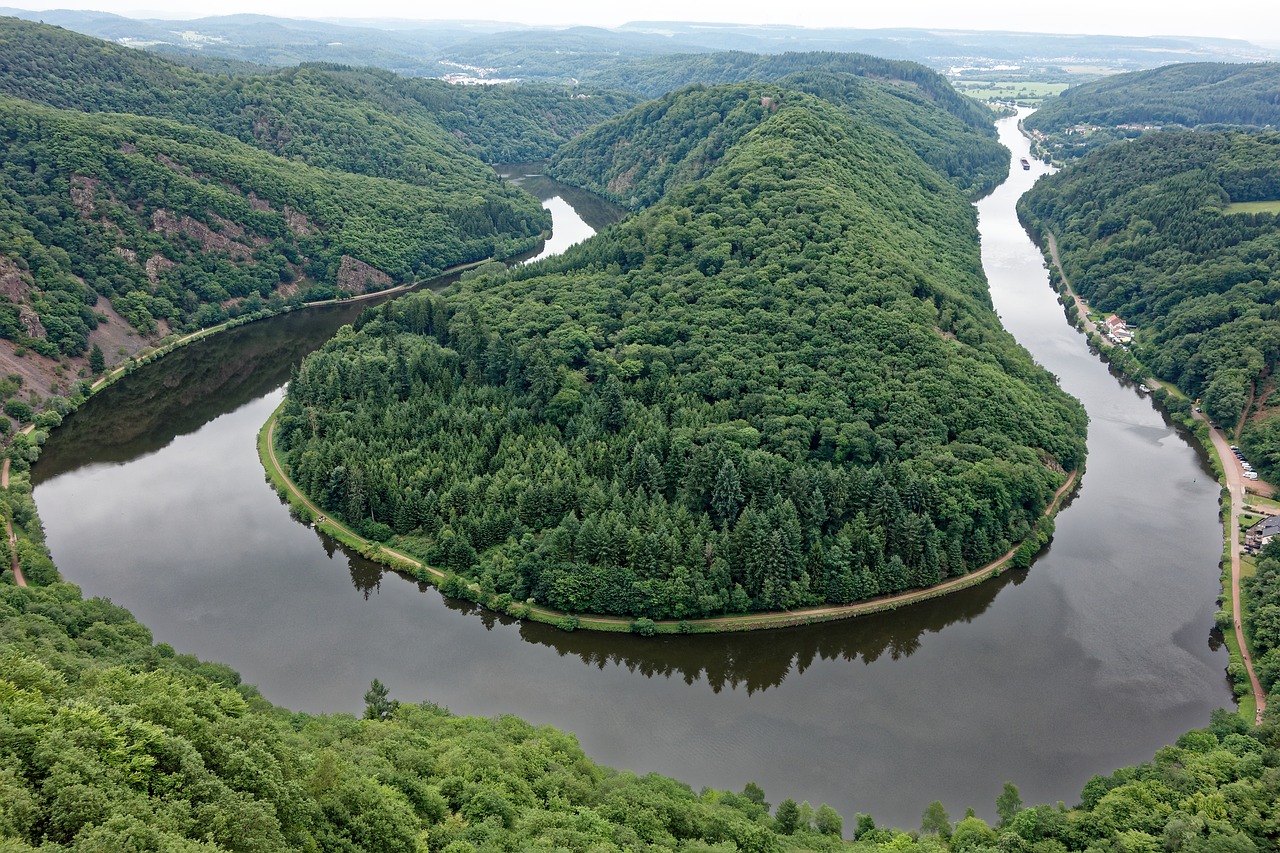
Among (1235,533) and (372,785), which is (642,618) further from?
(1235,533)

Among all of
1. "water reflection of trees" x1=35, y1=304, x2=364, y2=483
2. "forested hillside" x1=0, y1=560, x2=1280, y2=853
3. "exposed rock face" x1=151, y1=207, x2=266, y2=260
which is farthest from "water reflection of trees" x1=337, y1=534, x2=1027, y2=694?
"exposed rock face" x1=151, y1=207, x2=266, y2=260

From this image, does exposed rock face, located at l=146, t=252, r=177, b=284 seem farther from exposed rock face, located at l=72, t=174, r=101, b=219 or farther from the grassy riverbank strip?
the grassy riverbank strip

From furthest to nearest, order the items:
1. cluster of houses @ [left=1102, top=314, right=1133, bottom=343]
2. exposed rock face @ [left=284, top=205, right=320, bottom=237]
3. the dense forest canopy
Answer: the dense forest canopy → exposed rock face @ [left=284, top=205, right=320, bottom=237] → cluster of houses @ [left=1102, top=314, right=1133, bottom=343]

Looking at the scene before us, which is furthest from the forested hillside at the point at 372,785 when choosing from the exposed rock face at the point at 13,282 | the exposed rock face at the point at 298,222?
the exposed rock face at the point at 298,222

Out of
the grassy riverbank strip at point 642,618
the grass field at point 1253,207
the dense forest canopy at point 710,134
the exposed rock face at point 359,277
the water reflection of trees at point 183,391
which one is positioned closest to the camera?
the grassy riverbank strip at point 642,618

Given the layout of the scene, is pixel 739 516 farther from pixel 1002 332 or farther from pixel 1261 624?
pixel 1002 332

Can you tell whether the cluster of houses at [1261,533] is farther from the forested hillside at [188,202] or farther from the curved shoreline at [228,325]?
the forested hillside at [188,202]

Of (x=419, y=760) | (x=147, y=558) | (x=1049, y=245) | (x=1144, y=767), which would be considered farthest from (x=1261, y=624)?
(x=1049, y=245)
